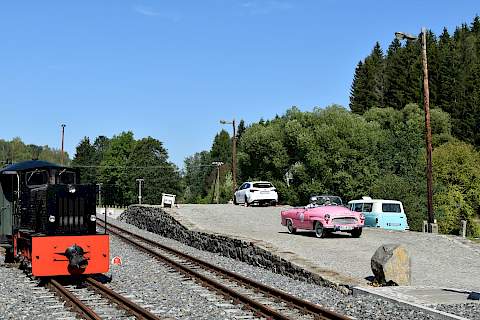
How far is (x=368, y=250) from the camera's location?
61.4ft

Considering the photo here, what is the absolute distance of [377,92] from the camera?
97.8 m

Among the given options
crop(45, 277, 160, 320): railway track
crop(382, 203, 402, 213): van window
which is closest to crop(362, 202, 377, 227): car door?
crop(382, 203, 402, 213): van window

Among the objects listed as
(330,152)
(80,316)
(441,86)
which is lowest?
(80,316)

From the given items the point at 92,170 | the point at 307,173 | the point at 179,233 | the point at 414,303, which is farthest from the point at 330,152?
the point at 92,170

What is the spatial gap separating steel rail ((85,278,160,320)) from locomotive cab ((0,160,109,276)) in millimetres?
790

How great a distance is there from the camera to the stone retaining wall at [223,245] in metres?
15.5

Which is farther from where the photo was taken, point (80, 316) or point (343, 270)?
point (343, 270)

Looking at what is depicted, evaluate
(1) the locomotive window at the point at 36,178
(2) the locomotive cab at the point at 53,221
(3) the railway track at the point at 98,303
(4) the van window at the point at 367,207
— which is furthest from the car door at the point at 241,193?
(3) the railway track at the point at 98,303

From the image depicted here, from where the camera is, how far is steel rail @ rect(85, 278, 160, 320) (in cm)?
1063

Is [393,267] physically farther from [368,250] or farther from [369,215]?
[369,215]

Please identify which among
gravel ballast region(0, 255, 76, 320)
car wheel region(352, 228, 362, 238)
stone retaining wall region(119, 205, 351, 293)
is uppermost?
car wheel region(352, 228, 362, 238)

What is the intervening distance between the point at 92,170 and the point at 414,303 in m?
124

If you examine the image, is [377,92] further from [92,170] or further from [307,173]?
[92,170]

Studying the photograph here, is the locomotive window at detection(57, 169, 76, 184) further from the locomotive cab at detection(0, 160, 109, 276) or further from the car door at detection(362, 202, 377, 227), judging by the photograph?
the car door at detection(362, 202, 377, 227)
